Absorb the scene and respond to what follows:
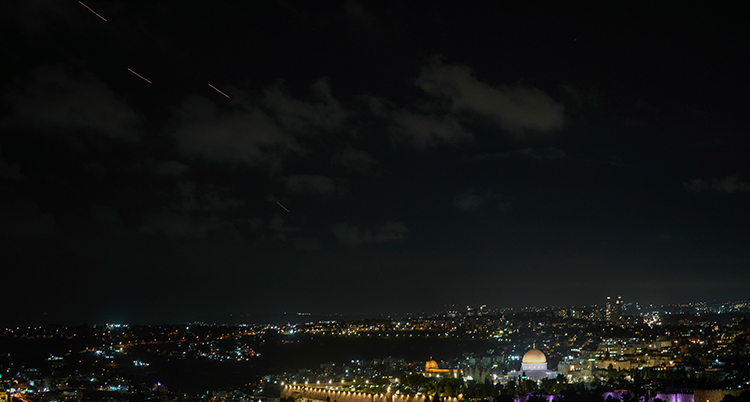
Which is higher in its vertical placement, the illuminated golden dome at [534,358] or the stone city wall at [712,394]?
the illuminated golden dome at [534,358]

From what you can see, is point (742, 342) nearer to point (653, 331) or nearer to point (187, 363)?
point (653, 331)

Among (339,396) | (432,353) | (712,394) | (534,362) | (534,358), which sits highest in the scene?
(432,353)

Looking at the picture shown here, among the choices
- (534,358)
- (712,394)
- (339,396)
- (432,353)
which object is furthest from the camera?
(432,353)

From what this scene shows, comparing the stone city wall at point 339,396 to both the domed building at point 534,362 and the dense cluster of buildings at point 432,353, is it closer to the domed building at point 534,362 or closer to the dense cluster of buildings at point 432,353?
the dense cluster of buildings at point 432,353

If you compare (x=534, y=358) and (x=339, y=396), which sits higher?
(x=534, y=358)

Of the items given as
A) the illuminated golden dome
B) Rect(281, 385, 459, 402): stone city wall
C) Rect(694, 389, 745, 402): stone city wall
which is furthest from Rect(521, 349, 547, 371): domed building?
Rect(694, 389, 745, 402): stone city wall

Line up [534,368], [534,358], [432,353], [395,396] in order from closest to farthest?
[395,396]
[534,368]
[534,358]
[432,353]

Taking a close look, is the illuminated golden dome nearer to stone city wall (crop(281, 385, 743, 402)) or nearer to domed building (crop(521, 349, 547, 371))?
domed building (crop(521, 349, 547, 371))

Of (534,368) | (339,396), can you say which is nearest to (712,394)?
(339,396)

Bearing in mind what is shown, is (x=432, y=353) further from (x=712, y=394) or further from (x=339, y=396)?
(x=712, y=394)

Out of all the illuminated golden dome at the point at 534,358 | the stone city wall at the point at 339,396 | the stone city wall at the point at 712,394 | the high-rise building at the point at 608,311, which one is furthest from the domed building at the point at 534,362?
the high-rise building at the point at 608,311

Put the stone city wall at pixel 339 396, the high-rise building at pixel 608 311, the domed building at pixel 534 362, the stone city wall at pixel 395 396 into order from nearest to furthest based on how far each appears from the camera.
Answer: the stone city wall at pixel 395 396 → the stone city wall at pixel 339 396 → the domed building at pixel 534 362 → the high-rise building at pixel 608 311
